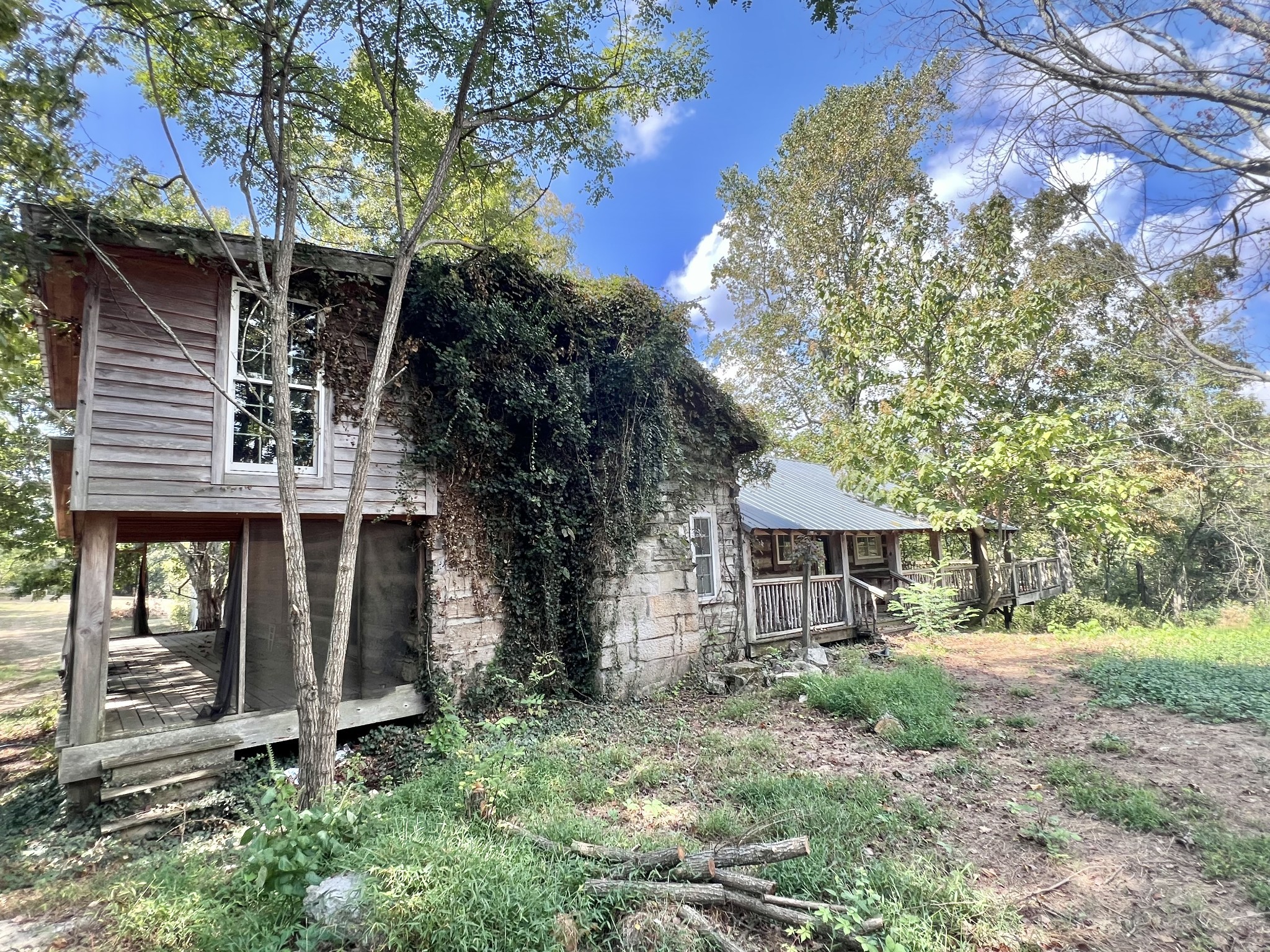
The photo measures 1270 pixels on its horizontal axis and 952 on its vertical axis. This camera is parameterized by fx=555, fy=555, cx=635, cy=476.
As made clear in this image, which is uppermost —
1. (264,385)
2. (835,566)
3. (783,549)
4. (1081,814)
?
(264,385)

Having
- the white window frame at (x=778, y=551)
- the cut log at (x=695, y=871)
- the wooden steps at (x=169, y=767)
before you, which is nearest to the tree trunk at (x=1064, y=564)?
the white window frame at (x=778, y=551)

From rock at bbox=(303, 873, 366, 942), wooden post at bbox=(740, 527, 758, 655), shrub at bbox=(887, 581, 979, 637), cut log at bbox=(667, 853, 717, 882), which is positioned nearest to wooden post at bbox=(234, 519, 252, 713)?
rock at bbox=(303, 873, 366, 942)

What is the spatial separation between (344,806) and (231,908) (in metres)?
0.77

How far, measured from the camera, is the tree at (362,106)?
4.57 meters

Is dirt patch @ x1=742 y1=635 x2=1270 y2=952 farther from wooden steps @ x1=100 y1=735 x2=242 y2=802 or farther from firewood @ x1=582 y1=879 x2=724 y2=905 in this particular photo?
wooden steps @ x1=100 y1=735 x2=242 y2=802

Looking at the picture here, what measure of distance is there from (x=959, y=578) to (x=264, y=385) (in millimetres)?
17380

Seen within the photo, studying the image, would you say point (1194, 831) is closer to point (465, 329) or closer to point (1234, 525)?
point (465, 329)

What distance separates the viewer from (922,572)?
629 inches

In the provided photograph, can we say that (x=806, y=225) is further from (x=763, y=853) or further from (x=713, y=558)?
(x=763, y=853)

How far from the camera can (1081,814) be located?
447 cm

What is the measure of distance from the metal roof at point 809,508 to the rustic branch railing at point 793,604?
3.88 feet

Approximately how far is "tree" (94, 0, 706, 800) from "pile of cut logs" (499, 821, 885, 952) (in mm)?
2360

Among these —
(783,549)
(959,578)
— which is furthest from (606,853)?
(959,578)

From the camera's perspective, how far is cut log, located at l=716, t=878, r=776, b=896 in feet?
10.8
